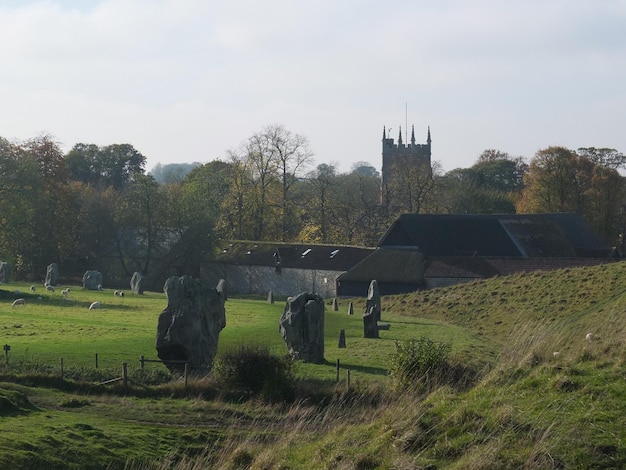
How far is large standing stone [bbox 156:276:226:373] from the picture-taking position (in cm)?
3005

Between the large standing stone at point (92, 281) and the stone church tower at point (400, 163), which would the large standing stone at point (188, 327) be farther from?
the stone church tower at point (400, 163)

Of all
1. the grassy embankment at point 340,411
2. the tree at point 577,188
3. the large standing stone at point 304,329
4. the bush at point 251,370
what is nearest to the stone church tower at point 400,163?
the tree at point 577,188

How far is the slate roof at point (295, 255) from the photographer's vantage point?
71250 mm

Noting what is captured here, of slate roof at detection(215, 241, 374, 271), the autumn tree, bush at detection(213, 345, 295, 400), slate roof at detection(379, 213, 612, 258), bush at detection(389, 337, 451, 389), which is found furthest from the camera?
the autumn tree

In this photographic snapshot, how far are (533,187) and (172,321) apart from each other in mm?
66457

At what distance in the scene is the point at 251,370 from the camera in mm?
25688

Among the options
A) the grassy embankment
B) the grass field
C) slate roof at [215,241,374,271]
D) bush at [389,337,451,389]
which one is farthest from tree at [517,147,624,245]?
bush at [389,337,451,389]

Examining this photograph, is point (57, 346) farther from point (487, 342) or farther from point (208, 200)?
point (208, 200)

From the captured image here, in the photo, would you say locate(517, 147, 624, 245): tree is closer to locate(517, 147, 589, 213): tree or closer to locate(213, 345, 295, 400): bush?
locate(517, 147, 589, 213): tree

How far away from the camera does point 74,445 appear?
63.0 ft

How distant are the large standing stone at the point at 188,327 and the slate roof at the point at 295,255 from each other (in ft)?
127

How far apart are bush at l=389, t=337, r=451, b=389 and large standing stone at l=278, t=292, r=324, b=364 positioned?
9052 millimetres

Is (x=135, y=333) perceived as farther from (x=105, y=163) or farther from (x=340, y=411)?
(x=105, y=163)

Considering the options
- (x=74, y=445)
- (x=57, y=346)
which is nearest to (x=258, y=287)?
(x=57, y=346)
